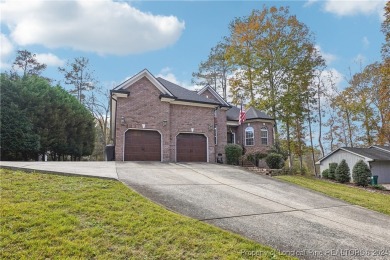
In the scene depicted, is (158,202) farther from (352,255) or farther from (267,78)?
(267,78)

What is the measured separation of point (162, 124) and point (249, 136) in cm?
946

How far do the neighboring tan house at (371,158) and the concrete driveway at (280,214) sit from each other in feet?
49.4

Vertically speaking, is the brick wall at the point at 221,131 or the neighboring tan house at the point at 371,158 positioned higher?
the brick wall at the point at 221,131

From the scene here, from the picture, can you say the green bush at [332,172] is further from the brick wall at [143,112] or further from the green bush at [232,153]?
the brick wall at [143,112]

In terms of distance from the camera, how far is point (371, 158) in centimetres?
2211

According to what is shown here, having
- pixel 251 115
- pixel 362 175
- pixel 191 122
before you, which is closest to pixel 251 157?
pixel 251 115

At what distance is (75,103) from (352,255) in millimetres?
26695

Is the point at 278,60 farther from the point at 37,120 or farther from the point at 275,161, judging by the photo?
the point at 37,120

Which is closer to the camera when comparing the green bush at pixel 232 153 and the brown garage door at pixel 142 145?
the brown garage door at pixel 142 145

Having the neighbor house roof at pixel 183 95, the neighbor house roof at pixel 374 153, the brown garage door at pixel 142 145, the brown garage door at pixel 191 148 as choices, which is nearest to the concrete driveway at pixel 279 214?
the brown garage door at pixel 142 145

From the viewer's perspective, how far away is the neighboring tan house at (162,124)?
16938mm

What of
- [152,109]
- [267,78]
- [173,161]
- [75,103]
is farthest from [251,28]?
[75,103]

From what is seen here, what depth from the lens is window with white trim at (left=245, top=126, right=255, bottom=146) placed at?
928 inches

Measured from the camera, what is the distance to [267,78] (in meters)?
23.5
